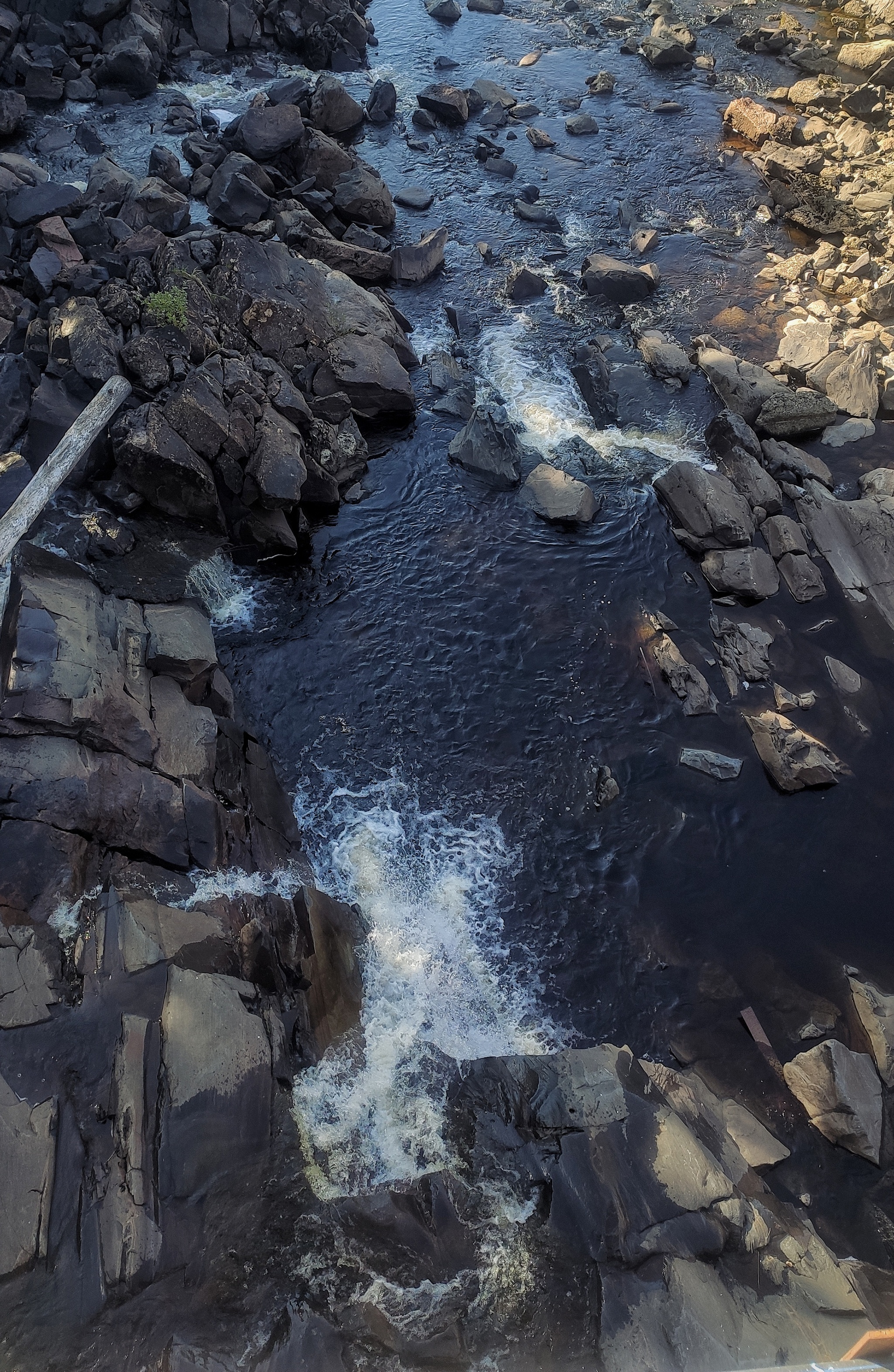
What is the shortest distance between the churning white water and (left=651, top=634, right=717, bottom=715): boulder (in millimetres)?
4312

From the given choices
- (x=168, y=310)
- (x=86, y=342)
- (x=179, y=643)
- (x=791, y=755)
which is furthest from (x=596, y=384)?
(x=179, y=643)

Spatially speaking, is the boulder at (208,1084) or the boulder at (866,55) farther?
the boulder at (866,55)

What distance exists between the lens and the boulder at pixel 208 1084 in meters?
8.95

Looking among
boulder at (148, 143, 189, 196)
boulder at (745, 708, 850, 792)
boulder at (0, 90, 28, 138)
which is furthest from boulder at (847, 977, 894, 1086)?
boulder at (0, 90, 28, 138)

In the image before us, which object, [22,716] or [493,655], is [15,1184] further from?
[493,655]

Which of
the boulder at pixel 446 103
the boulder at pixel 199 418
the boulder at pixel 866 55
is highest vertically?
the boulder at pixel 866 55

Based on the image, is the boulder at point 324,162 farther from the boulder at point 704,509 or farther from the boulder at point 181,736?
the boulder at point 181,736

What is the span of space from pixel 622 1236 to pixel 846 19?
152 feet

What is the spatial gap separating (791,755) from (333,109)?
2628 cm

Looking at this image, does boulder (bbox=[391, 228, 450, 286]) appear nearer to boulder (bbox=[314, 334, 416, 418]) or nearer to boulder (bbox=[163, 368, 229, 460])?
boulder (bbox=[314, 334, 416, 418])

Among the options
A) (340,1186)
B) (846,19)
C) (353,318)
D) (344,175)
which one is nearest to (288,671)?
(340,1186)

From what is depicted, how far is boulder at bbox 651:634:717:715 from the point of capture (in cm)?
1502

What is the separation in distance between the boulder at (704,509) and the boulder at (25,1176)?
48.3ft

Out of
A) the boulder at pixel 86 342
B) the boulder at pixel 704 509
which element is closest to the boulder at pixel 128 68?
the boulder at pixel 86 342
